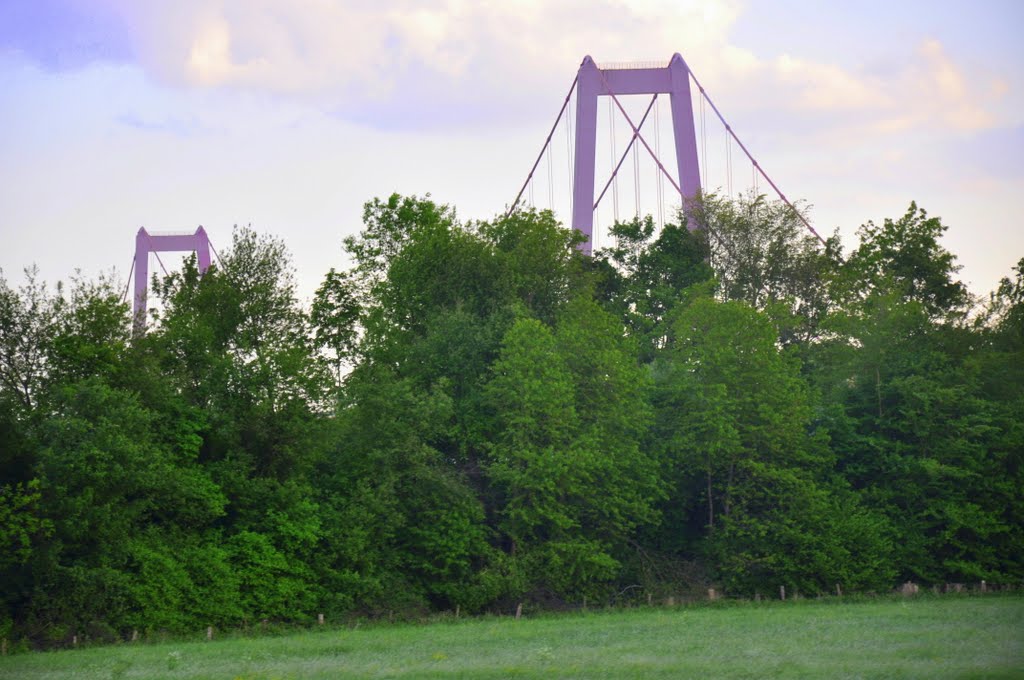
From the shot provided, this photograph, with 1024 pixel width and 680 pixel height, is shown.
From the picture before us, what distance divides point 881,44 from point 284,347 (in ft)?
79.6

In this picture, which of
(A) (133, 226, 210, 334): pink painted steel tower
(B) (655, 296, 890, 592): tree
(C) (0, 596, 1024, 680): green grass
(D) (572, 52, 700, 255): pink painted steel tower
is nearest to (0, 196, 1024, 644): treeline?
(B) (655, 296, 890, 592): tree

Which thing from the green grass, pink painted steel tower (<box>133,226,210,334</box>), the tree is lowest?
the green grass

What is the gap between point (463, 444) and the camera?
47.0 metres

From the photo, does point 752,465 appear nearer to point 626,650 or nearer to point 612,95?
point 626,650

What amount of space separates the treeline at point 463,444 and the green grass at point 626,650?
12.1ft

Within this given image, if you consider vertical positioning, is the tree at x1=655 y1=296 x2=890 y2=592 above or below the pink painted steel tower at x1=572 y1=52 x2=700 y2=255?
below

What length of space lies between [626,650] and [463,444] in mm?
17969

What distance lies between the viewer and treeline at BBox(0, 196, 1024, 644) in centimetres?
3806

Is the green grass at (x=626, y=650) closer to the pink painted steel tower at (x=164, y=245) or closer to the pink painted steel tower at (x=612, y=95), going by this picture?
the pink painted steel tower at (x=612, y=95)

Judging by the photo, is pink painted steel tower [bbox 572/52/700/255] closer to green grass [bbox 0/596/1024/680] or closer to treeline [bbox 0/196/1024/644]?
treeline [bbox 0/196/1024/644]

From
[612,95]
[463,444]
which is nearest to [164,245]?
[612,95]

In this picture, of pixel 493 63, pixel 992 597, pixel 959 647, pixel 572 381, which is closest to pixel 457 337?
pixel 572 381

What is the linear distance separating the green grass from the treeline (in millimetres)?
3691

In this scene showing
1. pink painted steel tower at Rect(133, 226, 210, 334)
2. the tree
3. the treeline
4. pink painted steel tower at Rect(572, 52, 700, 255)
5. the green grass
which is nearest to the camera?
the green grass
